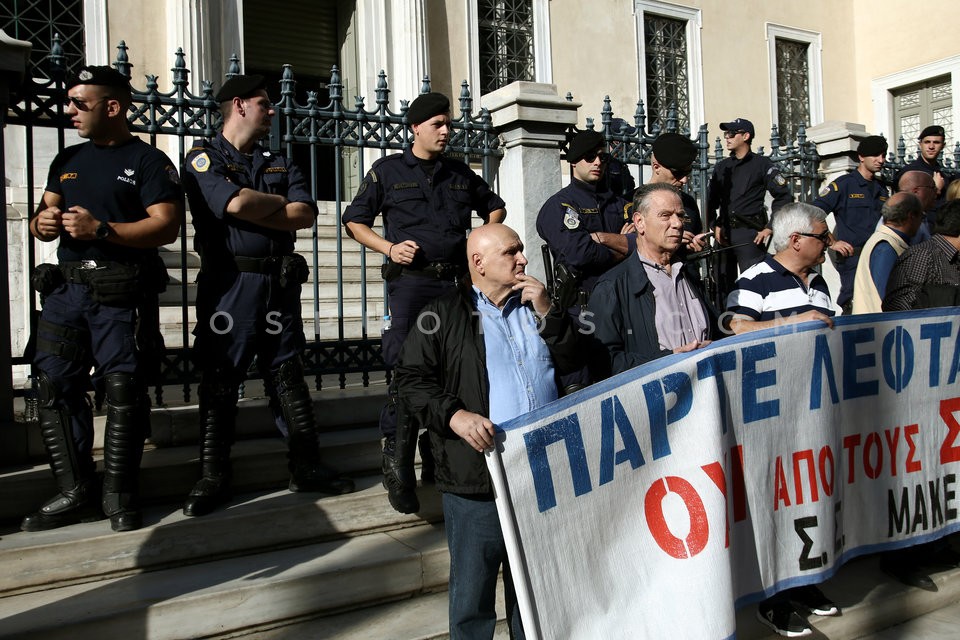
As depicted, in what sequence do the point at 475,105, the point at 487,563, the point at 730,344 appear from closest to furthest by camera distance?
the point at 487,563, the point at 730,344, the point at 475,105

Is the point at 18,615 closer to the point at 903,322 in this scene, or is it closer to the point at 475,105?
the point at 903,322

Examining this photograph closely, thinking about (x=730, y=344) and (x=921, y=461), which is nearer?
(x=730, y=344)

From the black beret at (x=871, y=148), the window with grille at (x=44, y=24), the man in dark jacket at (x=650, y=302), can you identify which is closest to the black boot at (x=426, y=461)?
the man in dark jacket at (x=650, y=302)

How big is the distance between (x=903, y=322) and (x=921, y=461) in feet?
2.32

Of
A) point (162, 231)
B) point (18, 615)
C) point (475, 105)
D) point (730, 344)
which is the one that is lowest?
point (18, 615)

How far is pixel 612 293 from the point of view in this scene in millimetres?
3869

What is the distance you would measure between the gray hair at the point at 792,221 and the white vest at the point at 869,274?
1.52 meters

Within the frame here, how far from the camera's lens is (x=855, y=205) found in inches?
332

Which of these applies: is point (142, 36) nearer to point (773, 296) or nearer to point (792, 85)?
point (773, 296)

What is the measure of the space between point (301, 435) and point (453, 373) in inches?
60.7

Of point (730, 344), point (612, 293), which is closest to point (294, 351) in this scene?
point (612, 293)

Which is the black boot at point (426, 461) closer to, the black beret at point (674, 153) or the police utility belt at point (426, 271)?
the police utility belt at point (426, 271)

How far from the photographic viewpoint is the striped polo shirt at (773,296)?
413 centimetres

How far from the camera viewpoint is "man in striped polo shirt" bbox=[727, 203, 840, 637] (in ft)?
13.4
